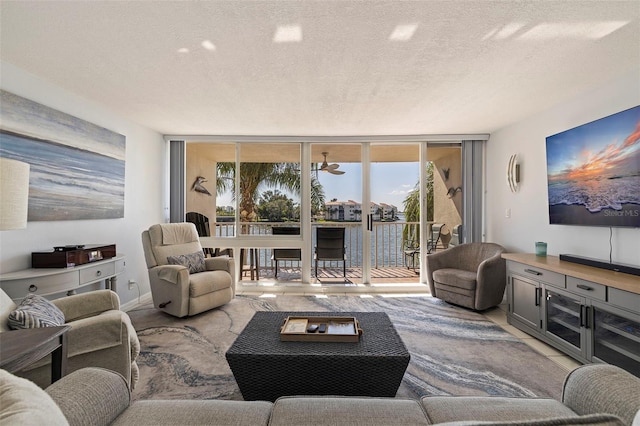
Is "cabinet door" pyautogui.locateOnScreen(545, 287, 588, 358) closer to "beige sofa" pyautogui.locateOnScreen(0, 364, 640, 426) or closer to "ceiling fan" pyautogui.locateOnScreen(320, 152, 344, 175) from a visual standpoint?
"beige sofa" pyautogui.locateOnScreen(0, 364, 640, 426)

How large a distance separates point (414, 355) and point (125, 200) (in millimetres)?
3732

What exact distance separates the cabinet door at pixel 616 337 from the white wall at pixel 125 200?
178 inches

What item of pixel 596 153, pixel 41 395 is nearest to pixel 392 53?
pixel 596 153

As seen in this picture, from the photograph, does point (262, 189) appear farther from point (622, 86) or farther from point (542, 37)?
point (622, 86)

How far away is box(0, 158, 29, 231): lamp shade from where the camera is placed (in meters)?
1.56

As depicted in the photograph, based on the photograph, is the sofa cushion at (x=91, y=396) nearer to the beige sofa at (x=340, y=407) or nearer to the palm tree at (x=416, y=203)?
the beige sofa at (x=340, y=407)

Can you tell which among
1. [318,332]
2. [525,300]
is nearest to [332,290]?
[525,300]

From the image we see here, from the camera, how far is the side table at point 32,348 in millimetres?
1245

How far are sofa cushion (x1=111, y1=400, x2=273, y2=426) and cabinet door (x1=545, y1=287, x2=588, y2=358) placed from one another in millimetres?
2553

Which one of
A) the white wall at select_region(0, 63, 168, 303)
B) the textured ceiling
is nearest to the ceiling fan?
the textured ceiling

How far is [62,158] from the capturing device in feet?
9.32

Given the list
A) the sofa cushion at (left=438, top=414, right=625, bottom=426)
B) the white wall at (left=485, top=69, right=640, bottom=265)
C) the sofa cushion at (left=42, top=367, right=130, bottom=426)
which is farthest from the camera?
the white wall at (left=485, top=69, right=640, bottom=265)

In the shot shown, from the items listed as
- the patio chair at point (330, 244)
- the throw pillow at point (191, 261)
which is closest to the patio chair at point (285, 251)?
the patio chair at point (330, 244)

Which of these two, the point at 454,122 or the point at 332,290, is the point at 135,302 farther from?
the point at 454,122
